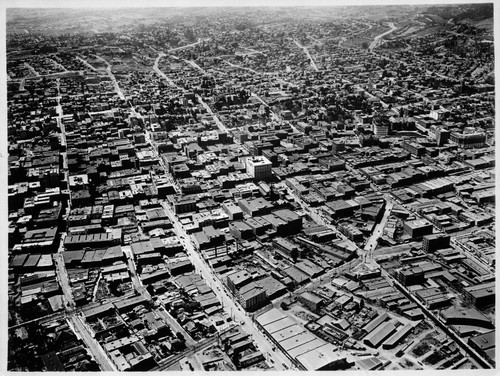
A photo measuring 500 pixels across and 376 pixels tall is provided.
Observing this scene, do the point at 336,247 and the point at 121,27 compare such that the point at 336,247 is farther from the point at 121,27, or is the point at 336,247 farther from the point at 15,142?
the point at 15,142

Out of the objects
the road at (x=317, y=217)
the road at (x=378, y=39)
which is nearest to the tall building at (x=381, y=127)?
the road at (x=378, y=39)

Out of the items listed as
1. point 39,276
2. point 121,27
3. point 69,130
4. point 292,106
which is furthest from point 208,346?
point 292,106

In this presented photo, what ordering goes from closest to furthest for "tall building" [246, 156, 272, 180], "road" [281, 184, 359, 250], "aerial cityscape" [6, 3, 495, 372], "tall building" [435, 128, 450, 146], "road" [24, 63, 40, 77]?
1. "aerial cityscape" [6, 3, 495, 372]
2. "road" [281, 184, 359, 250]
3. "road" [24, 63, 40, 77]
4. "tall building" [246, 156, 272, 180]
5. "tall building" [435, 128, 450, 146]

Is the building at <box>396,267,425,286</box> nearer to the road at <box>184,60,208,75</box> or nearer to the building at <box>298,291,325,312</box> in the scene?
the building at <box>298,291,325,312</box>

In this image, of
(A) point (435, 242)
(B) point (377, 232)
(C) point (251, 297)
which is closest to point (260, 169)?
(B) point (377, 232)

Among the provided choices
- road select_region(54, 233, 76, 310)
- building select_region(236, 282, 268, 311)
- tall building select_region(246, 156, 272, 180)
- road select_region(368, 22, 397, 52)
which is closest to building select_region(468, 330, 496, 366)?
building select_region(236, 282, 268, 311)

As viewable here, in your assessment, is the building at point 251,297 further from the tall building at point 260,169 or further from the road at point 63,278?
the tall building at point 260,169

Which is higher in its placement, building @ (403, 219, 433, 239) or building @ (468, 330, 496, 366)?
building @ (403, 219, 433, 239)
